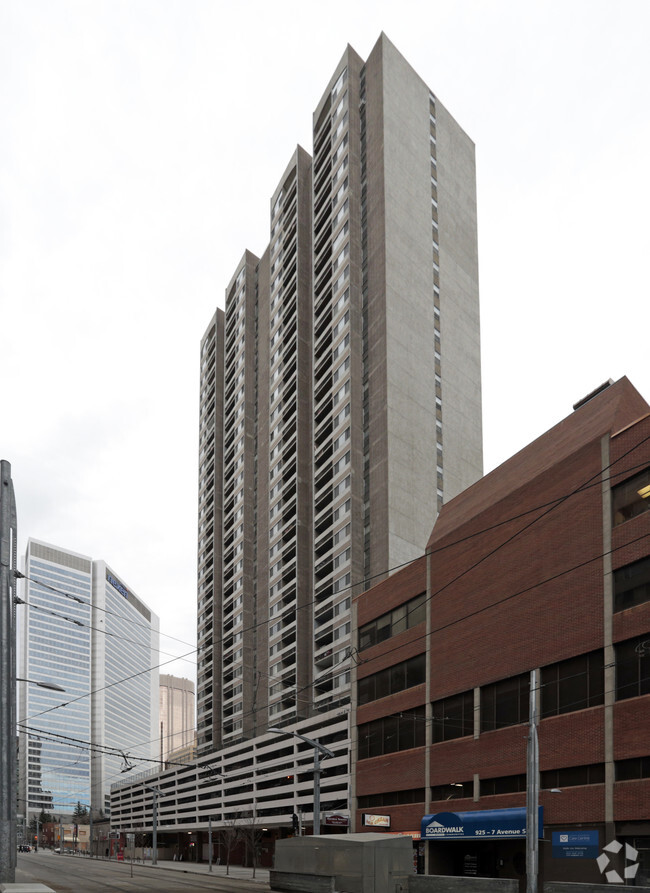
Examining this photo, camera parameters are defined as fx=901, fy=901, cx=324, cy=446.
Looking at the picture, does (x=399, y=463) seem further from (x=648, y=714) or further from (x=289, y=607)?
(x=648, y=714)

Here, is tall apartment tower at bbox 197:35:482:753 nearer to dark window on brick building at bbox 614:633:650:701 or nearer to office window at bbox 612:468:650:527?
office window at bbox 612:468:650:527

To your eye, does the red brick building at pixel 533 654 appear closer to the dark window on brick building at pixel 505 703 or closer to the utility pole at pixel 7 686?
the dark window on brick building at pixel 505 703

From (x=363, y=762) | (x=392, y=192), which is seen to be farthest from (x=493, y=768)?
(x=392, y=192)

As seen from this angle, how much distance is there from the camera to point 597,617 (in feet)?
127

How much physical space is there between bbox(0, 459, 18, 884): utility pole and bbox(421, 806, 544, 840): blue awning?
82.2ft

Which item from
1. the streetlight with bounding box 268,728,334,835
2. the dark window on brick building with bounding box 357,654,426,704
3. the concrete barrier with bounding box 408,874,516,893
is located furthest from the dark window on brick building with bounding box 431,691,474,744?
the concrete barrier with bounding box 408,874,516,893

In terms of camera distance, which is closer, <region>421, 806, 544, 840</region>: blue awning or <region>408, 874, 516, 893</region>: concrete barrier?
<region>408, 874, 516, 893</region>: concrete barrier

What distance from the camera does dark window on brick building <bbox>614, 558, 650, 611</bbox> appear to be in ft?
119

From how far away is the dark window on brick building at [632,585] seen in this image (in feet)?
119

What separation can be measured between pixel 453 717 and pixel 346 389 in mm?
53703

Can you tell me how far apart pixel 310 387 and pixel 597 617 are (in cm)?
7649

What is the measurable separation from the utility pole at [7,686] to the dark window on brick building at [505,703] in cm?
2535

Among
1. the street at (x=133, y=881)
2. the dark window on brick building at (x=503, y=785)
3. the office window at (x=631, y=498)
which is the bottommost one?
the street at (x=133, y=881)

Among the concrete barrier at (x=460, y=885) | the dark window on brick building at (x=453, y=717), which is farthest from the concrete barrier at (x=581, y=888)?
the dark window on brick building at (x=453, y=717)
